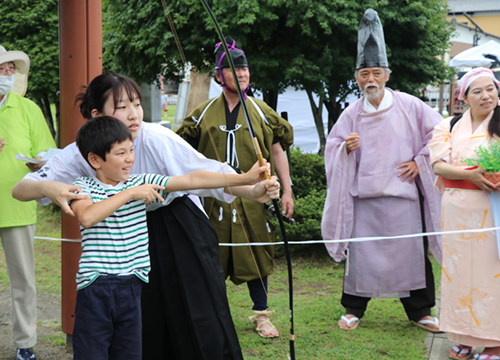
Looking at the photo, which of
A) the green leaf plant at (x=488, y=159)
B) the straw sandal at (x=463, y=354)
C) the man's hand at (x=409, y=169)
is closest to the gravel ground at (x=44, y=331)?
the straw sandal at (x=463, y=354)

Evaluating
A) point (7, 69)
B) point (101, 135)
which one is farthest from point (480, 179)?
point (7, 69)

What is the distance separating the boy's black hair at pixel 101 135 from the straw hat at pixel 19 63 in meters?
1.71

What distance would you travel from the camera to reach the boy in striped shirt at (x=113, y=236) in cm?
→ 214

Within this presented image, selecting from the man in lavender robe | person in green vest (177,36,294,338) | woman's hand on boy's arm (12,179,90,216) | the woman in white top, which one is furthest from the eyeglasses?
the man in lavender robe

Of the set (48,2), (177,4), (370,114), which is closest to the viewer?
(370,114)

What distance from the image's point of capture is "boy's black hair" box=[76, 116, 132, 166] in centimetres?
223

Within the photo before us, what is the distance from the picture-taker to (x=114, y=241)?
7.27 ft

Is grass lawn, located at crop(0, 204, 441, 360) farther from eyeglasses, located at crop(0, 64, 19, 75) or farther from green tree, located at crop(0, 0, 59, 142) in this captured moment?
green tree, located at crop(0, 0, 59, 142)

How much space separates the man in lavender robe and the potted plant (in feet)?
2.00

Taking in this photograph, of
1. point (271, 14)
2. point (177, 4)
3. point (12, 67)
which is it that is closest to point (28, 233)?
point (12, 67)

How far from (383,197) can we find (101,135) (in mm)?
2531

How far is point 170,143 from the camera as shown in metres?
2.56

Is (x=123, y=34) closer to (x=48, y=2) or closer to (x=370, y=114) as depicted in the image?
(x=48, y=2)

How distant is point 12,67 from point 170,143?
1.77 m
